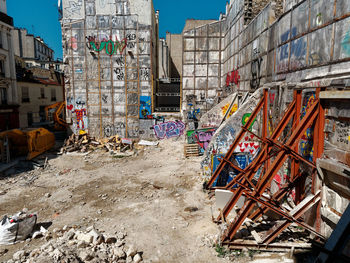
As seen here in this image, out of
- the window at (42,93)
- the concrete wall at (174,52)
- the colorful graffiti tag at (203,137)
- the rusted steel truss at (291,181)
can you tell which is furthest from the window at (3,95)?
the rusted steel truss at (291,181)

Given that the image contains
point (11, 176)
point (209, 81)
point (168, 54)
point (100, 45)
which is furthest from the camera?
point (168, 54)

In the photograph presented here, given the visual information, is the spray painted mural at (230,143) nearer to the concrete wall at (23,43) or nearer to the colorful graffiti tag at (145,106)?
the colorful graffiti tag at (145,106)

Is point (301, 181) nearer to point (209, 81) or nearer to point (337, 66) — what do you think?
point (337, 66)

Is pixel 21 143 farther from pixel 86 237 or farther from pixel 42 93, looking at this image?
pixel 42 93

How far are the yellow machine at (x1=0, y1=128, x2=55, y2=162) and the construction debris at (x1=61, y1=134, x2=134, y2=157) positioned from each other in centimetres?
191

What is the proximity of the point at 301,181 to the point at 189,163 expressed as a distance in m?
8.11

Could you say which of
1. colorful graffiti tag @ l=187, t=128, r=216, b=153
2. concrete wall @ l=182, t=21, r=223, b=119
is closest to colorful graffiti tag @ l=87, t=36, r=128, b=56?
concrete wall @ l=182, t=21, r=223, b=119

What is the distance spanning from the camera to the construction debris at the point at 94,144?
19453 mm

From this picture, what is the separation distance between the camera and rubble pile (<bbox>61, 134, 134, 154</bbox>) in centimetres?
1947

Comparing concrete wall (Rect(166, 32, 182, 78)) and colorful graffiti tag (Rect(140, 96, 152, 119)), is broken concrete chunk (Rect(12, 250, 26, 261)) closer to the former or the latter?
colorful graffiti tag (Rect(140, 96, 152, 119))

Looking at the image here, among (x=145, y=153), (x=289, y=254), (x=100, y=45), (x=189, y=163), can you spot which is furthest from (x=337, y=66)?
(x=100, y=45)

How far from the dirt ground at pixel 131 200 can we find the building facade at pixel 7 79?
38.4ft

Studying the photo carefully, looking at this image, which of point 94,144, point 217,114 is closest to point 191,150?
point 217,114

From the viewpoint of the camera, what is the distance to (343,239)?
352cm
